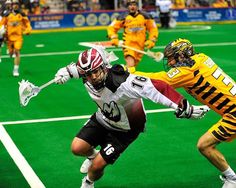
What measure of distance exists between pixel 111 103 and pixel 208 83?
4.22ft

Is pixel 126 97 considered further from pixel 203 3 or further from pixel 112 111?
pixel 203 3

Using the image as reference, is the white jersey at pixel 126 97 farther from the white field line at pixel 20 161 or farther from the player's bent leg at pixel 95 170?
the white field line at pixel 20 161

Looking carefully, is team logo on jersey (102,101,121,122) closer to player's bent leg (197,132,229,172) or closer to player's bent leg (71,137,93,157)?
player's bent leg (71,137,93,157)

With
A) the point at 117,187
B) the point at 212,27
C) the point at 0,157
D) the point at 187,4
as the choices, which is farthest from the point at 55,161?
the point at 187,4

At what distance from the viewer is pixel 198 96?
736cm

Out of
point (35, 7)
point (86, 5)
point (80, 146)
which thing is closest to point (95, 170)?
point (80, 146)

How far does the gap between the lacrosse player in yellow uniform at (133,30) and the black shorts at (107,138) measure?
7.19m

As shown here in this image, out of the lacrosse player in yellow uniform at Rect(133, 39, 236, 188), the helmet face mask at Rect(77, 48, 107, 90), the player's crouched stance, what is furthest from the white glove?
the lacrosse player in yellow uniform at Rect(133, 39, 236, 188)

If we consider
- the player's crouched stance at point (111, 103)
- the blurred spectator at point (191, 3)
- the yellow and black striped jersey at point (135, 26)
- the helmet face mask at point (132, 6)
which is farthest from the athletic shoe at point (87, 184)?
the blurred spectator at point (191, 3)

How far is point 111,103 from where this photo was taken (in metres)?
6.84

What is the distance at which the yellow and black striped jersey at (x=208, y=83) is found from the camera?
7203mm

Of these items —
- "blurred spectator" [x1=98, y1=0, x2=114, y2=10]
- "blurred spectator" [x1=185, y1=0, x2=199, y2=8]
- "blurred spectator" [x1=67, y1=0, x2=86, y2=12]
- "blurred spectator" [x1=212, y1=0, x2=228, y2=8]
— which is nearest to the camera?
"blurred spectator" [x1=67, y1=0, x2=86, y2=12]

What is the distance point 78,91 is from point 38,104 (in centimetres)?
165

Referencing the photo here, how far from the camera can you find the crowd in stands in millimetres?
32219
